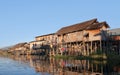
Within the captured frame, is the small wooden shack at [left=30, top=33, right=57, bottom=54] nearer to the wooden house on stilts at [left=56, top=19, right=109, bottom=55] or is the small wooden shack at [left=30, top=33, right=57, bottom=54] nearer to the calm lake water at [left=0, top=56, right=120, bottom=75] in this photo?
the wooden house on stilts at [left=56, top=19, right=109, bottom=55]

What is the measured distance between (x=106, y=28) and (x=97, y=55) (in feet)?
23.2

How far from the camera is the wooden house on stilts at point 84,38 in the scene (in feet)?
152

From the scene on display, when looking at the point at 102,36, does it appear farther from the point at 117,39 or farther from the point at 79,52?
the point at 79,52

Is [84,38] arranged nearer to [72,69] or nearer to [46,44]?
[72,69]

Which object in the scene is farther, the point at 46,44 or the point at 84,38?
the point at 46,44

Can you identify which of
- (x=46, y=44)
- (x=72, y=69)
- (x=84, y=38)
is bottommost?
(x=72, y=69)

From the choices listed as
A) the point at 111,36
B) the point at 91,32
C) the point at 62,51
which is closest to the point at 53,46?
the point at 62,51

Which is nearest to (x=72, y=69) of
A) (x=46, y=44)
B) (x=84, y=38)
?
(x=84, y=38)

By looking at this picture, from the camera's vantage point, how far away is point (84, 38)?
5112 centimetres

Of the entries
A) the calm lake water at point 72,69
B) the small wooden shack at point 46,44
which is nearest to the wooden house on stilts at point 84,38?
the calm lake water at point 72,69

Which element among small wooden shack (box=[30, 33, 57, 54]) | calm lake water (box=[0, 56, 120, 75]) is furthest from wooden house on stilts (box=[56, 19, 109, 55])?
small wooden shack (box=[30, 33, 57, 54])

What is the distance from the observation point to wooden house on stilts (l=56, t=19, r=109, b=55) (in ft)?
152

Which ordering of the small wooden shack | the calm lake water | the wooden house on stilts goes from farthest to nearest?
the small wooden shack, the wooden house on stilts, the calm lake water

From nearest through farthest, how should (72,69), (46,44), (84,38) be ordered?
(72,69), (84,38), (46,44)
